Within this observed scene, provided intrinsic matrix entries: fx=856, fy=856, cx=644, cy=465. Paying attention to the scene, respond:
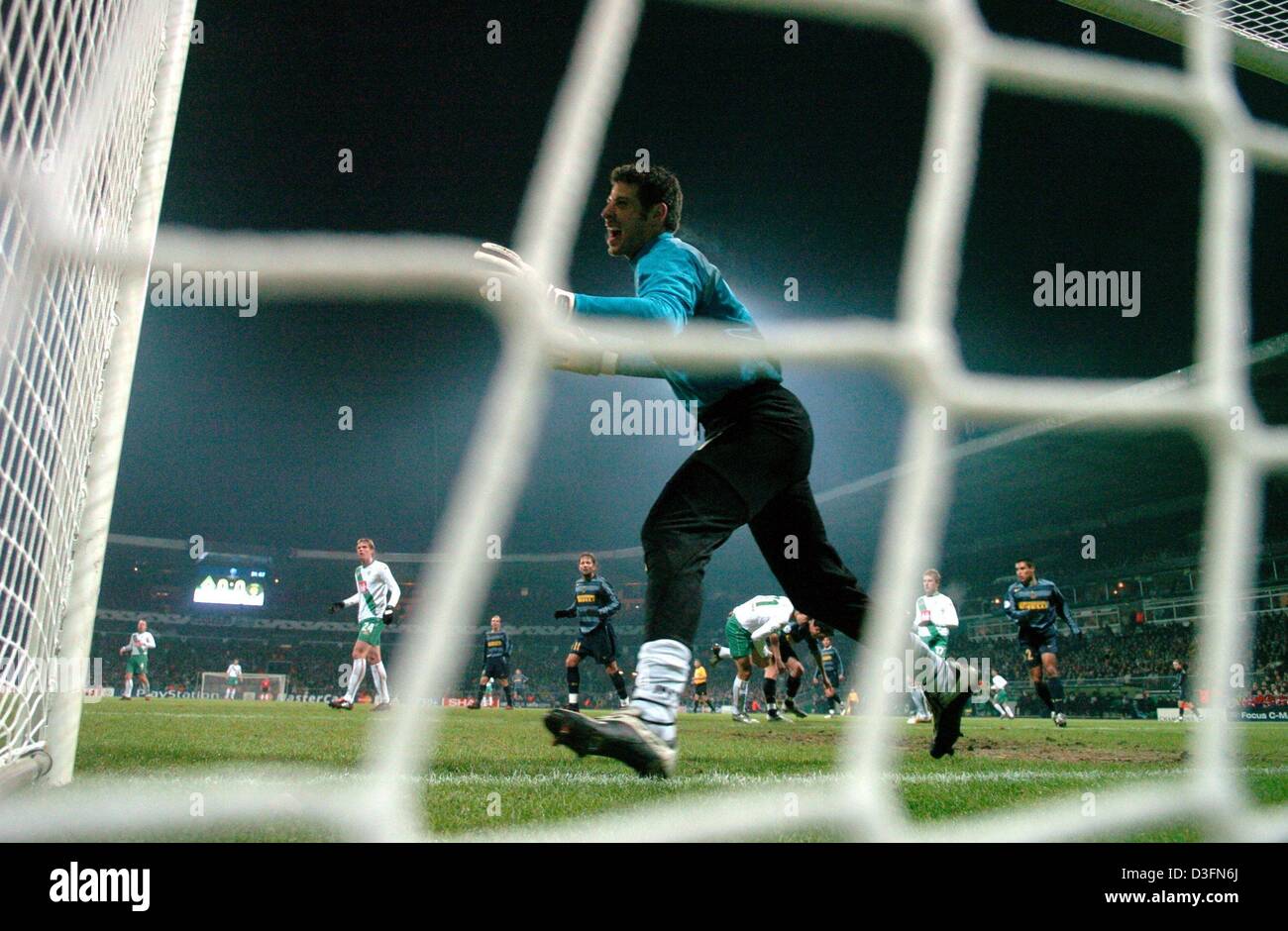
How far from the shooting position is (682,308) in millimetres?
1568

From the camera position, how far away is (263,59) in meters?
12.5

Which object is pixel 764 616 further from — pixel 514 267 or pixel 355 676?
pixel 514 267

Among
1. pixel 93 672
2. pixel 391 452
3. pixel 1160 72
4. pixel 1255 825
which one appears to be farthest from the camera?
pixel 391 452

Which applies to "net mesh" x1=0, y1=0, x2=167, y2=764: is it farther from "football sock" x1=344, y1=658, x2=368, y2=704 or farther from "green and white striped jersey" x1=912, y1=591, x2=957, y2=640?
"green and white striped jersey" x1=912, y1=591, x2=957, y2=640

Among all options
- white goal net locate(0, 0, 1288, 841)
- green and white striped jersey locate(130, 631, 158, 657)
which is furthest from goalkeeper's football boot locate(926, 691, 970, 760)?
green and white striped jersey locate(130, 631, 158, 657)

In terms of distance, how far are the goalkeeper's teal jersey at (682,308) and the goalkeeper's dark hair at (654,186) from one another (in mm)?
84

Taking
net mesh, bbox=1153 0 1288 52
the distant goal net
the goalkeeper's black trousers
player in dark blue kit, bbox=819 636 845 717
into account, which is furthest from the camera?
the distant goal net

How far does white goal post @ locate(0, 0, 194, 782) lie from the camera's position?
3.92 feet

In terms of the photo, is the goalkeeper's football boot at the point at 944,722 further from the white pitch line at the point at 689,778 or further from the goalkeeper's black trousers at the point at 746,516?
the goalkeeper's black trousers at the point at 746,516

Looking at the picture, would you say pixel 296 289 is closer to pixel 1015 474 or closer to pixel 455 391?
pixel 1015 474

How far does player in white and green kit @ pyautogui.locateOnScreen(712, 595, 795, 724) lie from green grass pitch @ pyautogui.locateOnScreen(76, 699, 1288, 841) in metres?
1.69

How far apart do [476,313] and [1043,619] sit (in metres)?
14.6

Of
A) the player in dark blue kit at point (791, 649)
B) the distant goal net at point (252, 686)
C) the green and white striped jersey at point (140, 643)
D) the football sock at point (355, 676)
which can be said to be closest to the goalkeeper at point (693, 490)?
the player in dark blue kit at point (791, 649)
